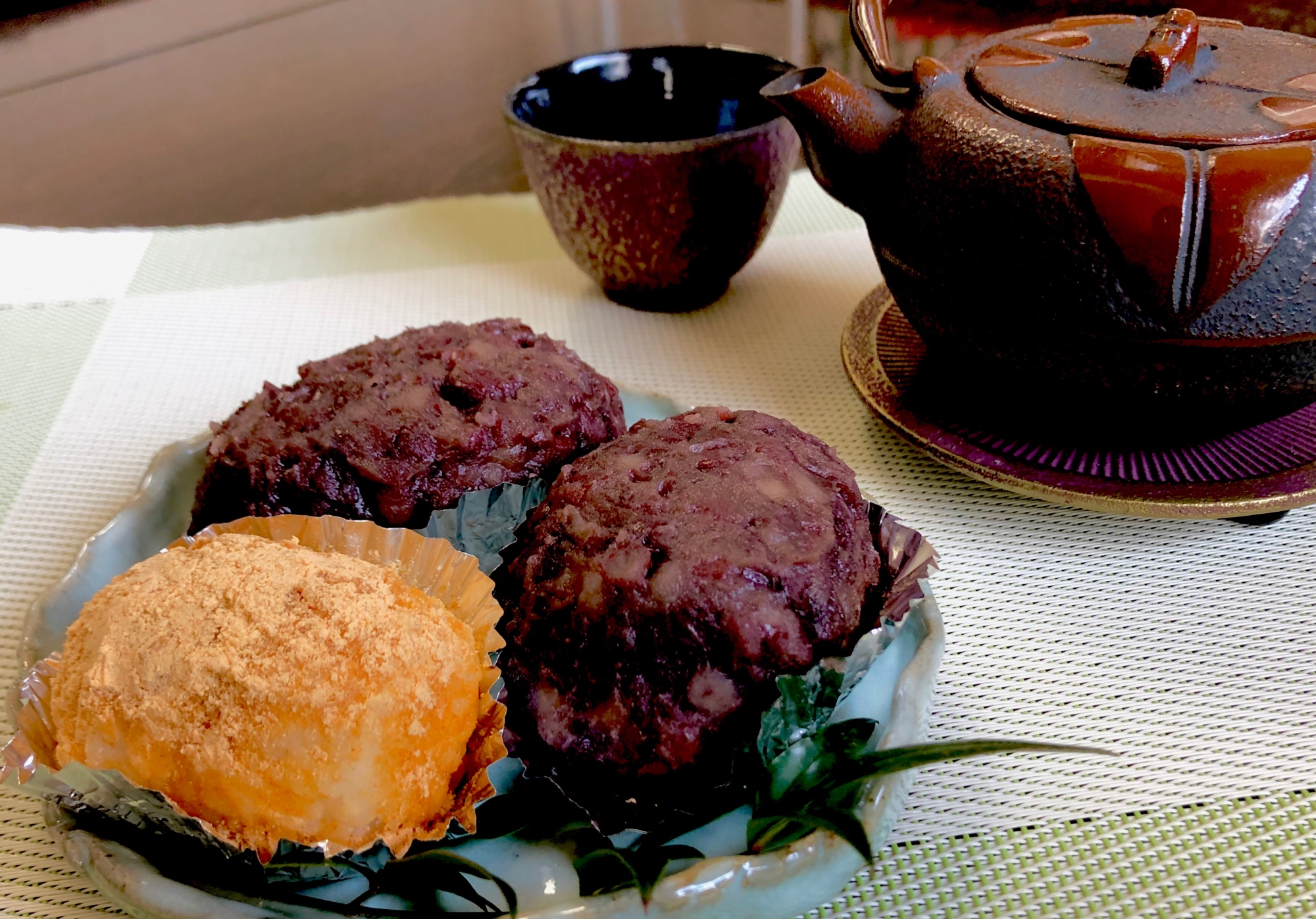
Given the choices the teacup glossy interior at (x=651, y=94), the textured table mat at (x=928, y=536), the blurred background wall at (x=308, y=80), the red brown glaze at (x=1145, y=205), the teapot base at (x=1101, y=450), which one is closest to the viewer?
the textured table mat at (x=928, y=536)

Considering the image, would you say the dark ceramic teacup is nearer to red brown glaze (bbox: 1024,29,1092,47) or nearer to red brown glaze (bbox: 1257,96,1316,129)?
red brown glaze (bbox: 1024,29,1092,47)

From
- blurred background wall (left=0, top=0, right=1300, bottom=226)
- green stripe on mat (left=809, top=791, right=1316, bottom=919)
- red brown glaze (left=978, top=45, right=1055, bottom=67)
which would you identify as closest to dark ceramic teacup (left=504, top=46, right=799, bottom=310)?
red brown glaze (left=978, top=45, right=1055, bottom=67)

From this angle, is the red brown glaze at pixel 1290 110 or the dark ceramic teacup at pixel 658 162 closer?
the red brown glaze at pixel 1290 110

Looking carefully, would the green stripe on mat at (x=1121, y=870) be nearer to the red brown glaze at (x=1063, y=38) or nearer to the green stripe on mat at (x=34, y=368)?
the red brown glaze at (x=1063, y=38)

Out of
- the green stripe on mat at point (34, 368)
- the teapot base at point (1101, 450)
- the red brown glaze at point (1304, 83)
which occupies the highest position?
the red brown glaze at point (1304, 83)

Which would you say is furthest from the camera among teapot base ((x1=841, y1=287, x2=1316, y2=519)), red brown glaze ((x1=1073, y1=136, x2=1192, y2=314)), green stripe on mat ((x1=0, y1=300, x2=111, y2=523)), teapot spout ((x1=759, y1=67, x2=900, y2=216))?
green stripe on mat ((x1=0, y1=300, x2=111, y2=523))

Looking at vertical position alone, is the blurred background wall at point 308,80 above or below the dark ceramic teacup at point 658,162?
below

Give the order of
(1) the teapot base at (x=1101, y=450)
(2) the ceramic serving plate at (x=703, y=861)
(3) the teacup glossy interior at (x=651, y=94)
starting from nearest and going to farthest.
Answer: (2) the ceramic serving plate at (x=703, y=861) < (1) the teapot base at (x=1101, y=450) < (3) the teacup glossy interior at (x=651, y=94)

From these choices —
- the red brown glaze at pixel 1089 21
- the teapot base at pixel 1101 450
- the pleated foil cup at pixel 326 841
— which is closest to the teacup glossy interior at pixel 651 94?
the red brown glaze at pixel 1089 21
